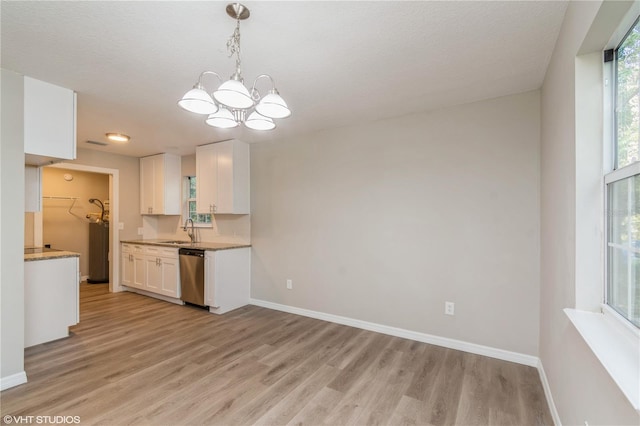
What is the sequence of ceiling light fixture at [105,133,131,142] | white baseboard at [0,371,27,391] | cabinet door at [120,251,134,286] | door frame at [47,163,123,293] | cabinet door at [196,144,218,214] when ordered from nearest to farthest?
1. white baseboard at [0,371,27,391]
2. ceiling light fixture at [105,133,131,142]
3. cabinet door at [196,144,218,214]
4. cabinet door at [120,251,134,286]
5. door frame at [47,163,123,293]

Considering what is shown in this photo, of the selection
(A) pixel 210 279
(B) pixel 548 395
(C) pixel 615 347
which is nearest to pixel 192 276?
(A) pixel 210 279

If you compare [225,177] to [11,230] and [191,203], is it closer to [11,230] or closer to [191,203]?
[191,203]

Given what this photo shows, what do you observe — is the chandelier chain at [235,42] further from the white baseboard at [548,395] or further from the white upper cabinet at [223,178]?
the white baseboard at [548,395]

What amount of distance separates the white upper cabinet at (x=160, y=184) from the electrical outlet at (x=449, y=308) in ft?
15.4

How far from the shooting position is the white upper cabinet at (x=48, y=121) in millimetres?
2309

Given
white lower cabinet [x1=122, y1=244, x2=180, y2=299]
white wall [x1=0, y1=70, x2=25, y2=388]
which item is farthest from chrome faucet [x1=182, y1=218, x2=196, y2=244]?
white wall [x1=0, y1=70, x2=25, y2=388]

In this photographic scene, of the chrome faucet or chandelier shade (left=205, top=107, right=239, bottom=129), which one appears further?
the chrome faucet

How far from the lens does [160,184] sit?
5.03 metres

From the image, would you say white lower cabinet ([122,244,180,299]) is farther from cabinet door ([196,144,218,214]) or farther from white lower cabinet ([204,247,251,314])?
cabinet door ([196,144,218,214])

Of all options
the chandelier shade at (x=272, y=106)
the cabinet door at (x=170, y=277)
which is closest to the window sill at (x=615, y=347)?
the chandelier shade at (x=272, y=106)

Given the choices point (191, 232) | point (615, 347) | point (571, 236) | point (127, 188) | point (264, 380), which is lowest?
point (264, 380)

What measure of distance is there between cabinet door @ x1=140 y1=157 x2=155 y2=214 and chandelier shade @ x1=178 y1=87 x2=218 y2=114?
13.4 ft

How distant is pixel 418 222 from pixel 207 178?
3.22 meters

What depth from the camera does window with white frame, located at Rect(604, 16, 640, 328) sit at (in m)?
1.09
